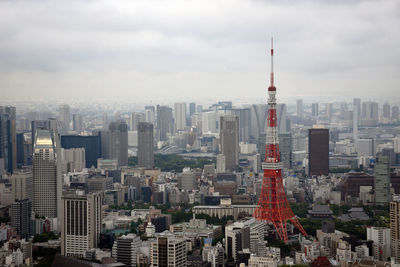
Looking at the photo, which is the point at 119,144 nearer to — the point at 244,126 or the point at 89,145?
the point at 89,145

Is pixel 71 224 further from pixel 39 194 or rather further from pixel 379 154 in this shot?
pixel 379 154

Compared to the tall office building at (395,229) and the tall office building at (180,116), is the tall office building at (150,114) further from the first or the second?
the tall office building at (395,229)

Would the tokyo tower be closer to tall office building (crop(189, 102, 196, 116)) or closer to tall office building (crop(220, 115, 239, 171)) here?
tall office building (crop(189, 102, 196, 116))

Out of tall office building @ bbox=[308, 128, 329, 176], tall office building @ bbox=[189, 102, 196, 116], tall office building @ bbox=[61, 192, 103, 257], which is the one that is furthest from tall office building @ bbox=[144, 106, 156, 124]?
tall office building @ bbox=[61, 192, 103, 257]

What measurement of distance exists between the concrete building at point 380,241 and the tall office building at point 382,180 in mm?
2582

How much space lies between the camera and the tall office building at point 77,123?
12834 millimetres

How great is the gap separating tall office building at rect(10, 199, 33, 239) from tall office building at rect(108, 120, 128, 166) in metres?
7.79

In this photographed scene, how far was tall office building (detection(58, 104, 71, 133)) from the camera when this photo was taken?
10656 millimetres

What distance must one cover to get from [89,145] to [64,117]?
19.7ft

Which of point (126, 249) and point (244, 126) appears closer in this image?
point (126, 249)

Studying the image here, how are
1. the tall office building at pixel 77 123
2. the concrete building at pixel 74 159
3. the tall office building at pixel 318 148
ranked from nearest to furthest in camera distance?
the tall office building at pixel 77 123 → the concrete building at pixel 74 159 → the tall office building at pixel 318 148

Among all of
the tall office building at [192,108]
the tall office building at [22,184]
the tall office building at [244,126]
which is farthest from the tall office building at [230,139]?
the tall office building at [22,184]

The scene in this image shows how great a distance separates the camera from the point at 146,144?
20.0 metres

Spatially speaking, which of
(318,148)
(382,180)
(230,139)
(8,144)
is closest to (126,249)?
(8,144)
